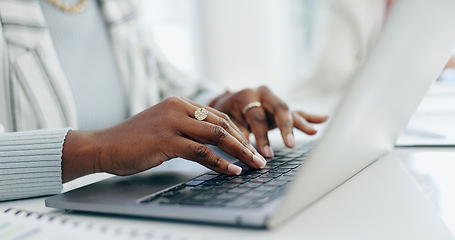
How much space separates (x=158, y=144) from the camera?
499 mm

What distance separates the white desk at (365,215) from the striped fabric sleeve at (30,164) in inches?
0.6

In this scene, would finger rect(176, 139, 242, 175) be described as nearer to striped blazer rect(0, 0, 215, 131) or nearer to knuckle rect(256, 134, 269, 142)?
knuckle rect(256, 134, 269, 142)

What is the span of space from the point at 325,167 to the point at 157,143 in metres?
Result: 0.22

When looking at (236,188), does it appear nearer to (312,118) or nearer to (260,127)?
(260,127)

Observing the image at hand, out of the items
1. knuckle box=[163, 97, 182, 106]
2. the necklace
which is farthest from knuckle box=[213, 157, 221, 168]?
the necklace

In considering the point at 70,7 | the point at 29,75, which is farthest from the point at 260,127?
the point at 70,7

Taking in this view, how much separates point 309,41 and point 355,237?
9.57 feet

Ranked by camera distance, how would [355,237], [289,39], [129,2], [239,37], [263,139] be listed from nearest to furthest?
1. [355,237]
2. [263,139]
3. [129,2]
4. [239,37]
5. [289,39]

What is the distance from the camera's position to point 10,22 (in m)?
0.86

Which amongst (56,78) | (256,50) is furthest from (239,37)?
(56,78)

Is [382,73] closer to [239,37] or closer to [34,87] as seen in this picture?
[34,87]

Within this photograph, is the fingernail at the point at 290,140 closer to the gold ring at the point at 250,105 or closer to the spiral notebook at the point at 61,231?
the gold ring at the point at 250,105

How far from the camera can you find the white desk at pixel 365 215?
0.31 meters

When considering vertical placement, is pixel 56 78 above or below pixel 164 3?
below
